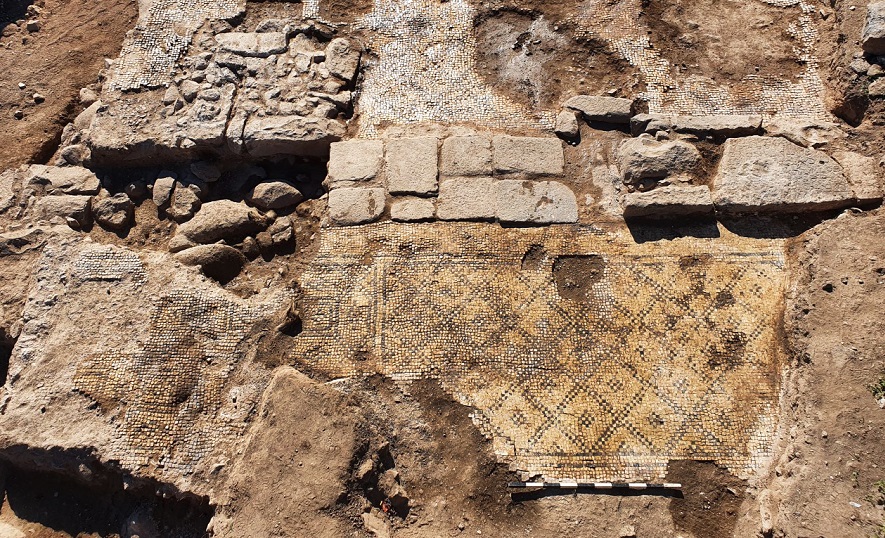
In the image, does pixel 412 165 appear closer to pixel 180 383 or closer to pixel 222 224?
pixel 222 224

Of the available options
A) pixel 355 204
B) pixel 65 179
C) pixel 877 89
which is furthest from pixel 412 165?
pixel 877 89

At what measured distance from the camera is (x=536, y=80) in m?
4.99

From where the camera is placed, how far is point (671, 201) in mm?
4191

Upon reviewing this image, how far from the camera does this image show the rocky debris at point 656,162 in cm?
435

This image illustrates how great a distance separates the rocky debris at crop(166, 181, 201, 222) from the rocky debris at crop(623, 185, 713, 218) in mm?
3647

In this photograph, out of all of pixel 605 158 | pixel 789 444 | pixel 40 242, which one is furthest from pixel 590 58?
pixel 40 242

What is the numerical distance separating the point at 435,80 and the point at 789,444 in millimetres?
4030

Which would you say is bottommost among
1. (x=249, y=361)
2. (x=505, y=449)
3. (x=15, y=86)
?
(x=505, y=449)

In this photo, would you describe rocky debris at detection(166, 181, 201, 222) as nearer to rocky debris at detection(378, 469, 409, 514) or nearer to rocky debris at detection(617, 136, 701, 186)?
rocky debris at detection(378, 469, 409, 514)

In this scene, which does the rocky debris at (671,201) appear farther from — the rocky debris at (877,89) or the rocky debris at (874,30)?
the rocky debris at (874,30)

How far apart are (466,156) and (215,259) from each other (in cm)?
224

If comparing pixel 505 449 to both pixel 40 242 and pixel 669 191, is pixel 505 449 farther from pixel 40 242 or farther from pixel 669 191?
pixel 40 242

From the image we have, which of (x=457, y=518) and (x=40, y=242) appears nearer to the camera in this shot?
(x=457, y=518)

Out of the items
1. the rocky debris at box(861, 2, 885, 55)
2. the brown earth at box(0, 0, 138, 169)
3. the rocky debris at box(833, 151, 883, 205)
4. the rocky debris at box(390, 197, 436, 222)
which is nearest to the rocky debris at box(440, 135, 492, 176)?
the rocky debris at box(390, 197, 436, 222)
